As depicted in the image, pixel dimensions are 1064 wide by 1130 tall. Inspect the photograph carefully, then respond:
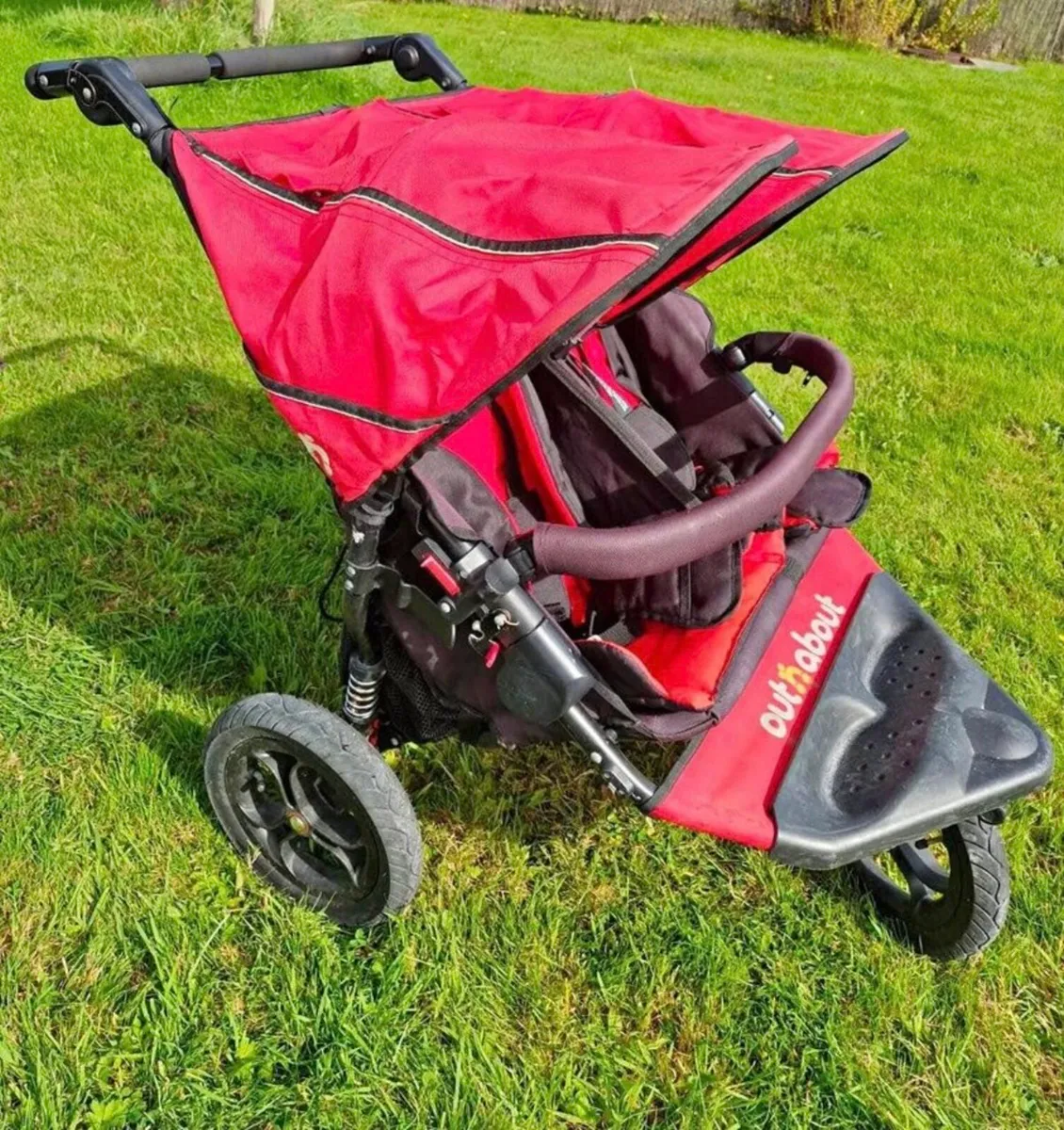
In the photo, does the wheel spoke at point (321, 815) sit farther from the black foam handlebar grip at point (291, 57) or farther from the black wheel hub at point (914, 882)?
the black foam handlebar grip at point (291, 57)

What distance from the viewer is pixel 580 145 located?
145 cm

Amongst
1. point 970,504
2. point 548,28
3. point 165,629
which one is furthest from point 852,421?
point 548,28

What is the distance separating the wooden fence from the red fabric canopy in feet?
41.7

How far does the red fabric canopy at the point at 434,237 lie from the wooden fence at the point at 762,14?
12709 millimetres

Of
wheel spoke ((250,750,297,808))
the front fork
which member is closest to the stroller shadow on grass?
wheel spoke ((250,750,297,808))

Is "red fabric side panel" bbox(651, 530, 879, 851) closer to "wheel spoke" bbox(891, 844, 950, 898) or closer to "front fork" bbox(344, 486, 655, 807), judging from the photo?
"front fork" bbox(344, 486, 655, 807)

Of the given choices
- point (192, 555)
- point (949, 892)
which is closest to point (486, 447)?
point (949, 892)

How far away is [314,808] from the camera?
1.98 m

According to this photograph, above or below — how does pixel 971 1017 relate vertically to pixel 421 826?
above

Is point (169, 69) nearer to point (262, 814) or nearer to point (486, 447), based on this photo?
point (486, 447)

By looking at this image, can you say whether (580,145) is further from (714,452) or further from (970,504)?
(970,504)

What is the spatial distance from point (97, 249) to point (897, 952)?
4216 mm

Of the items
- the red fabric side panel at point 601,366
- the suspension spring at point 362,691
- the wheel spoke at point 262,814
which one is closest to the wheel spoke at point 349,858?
the wheel spoke at point 262,814

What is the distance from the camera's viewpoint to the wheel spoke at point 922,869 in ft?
6.75
